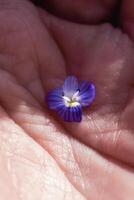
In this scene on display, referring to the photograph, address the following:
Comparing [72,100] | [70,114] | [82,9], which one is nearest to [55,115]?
[70,114]

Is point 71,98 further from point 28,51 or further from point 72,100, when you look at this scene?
point 28,51

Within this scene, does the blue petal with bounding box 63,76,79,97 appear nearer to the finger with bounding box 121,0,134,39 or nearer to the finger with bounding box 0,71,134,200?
the finger with bounding box 0,71,134,200

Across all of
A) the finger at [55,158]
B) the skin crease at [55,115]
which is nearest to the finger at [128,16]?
the skin crease at [55,115]

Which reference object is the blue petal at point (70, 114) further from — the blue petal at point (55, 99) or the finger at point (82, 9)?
the finger at point (82, 9)

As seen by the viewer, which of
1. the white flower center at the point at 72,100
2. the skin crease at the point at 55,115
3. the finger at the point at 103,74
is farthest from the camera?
the white flower center at the point at 72,100

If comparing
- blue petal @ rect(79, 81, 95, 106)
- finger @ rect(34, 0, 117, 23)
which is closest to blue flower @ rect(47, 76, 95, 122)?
blue petal @ rect(79, 81, 95, 106)

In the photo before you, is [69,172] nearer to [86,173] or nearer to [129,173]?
[86,173]

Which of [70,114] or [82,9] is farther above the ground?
[82,9]
